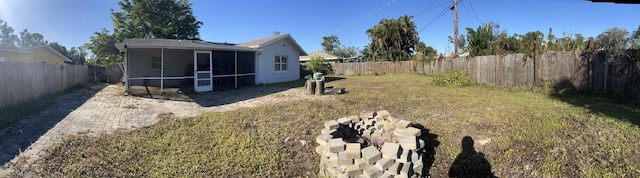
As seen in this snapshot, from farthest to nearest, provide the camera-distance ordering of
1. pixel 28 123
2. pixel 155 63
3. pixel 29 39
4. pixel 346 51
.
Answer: pixel 29 39 < pixel 346 51 < pixel 155 63 < pixel 28 123

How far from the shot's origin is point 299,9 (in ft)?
65.4

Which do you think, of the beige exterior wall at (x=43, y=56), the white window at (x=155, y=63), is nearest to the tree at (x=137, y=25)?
the beige exterior wall at (x=43, y=56)

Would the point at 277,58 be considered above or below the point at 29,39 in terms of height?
below

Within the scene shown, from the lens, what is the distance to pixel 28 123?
17.3ft

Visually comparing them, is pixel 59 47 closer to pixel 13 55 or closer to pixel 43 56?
pixel 43 56

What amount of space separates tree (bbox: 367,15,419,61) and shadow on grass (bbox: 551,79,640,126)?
19023 millimetres

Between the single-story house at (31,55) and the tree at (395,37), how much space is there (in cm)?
2555

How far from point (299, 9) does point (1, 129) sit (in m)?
17.0

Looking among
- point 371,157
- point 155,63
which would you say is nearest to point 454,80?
point 371,157

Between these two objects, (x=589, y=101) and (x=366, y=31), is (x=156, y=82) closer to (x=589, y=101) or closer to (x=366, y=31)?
(x=589, y=101)

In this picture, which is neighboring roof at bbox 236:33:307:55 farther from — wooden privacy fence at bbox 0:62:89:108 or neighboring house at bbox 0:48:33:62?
neighboring house at bbox 0:48:33:62

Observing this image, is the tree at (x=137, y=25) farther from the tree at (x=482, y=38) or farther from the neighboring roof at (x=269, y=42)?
the tree at (x=482, y=38)

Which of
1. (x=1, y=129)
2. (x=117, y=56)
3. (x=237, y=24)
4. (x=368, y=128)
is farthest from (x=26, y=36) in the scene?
(x=368, y=128)

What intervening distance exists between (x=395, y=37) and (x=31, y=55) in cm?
2813
